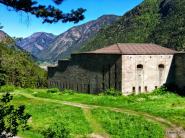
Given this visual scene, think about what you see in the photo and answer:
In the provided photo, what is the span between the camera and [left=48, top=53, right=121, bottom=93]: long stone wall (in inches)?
1967

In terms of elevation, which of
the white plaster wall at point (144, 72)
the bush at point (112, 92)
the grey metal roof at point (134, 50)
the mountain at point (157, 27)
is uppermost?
the mountain at point (157, 27)

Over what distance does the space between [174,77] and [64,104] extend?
14.5 meters

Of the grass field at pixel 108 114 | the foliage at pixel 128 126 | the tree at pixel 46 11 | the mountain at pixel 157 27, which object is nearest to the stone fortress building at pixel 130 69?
the grass field at pixel 108 114

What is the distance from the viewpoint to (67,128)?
116 feet

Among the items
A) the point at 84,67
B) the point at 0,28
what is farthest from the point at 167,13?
the point at 0,28

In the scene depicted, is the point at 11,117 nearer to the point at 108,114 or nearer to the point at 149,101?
the point at 108,114

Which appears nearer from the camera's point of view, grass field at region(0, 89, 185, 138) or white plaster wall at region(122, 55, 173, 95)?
grass field at region(0, 89, 185, 138)

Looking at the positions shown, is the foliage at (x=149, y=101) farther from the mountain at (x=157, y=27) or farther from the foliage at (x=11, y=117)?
the mountain at (x=157, y=27)

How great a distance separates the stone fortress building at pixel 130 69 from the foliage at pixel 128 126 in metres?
10.9

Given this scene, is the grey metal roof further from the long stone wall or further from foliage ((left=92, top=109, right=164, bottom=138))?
foliage ((left=92, top=109, right=164, bottom=138))

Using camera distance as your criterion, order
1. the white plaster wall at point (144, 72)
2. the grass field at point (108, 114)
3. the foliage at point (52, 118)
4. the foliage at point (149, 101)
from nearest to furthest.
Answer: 1. the grass field at point (108, 114)
2. the foliage at point (52, 118)
3. the foliage at point (149, 101)
4. the white plaster wall at point (144, 72)

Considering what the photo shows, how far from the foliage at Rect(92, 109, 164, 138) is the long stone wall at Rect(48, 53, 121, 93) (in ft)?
37.2

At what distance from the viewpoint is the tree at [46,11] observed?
16.2 m

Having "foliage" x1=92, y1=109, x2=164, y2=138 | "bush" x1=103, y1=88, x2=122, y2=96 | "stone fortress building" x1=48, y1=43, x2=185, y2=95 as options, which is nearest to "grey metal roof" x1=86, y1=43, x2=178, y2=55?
"stone fortress building" x1=48, y1=43, x2=185, y2=95
